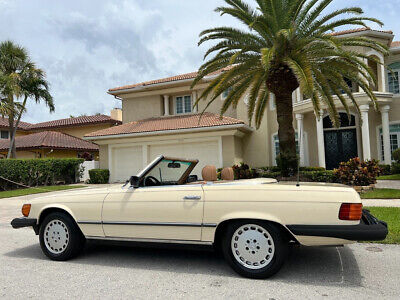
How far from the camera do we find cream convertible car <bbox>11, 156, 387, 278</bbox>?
11.5 ft

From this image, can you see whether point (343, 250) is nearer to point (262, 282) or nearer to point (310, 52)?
point (262, 282)

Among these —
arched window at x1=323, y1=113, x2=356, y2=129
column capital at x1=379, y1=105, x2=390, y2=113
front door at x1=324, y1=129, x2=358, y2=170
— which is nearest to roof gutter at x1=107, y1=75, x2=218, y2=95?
arched window at x1=323, y1=113, x2=356, y2=129

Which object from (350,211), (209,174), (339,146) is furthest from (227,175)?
(339,146)

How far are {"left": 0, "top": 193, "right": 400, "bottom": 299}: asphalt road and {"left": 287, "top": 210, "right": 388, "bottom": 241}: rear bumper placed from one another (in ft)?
1.75

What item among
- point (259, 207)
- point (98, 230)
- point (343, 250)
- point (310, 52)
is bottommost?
point (343, 250)

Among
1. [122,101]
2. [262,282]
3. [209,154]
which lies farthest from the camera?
[122,101]

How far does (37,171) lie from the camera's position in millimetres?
18328

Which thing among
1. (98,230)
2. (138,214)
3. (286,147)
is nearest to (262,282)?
(138,214)

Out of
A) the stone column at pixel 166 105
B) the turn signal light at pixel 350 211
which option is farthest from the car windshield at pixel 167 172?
the stone column at pixel 166 105

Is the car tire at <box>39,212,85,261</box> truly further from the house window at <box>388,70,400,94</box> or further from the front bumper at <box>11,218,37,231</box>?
the house window at <box>388,70,400,94</box>

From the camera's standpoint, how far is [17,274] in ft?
13.4

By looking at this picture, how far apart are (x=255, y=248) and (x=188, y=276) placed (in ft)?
2.88

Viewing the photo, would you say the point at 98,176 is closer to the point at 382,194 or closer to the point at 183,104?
the point at 183,104

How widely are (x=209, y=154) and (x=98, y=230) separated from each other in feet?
46.5
